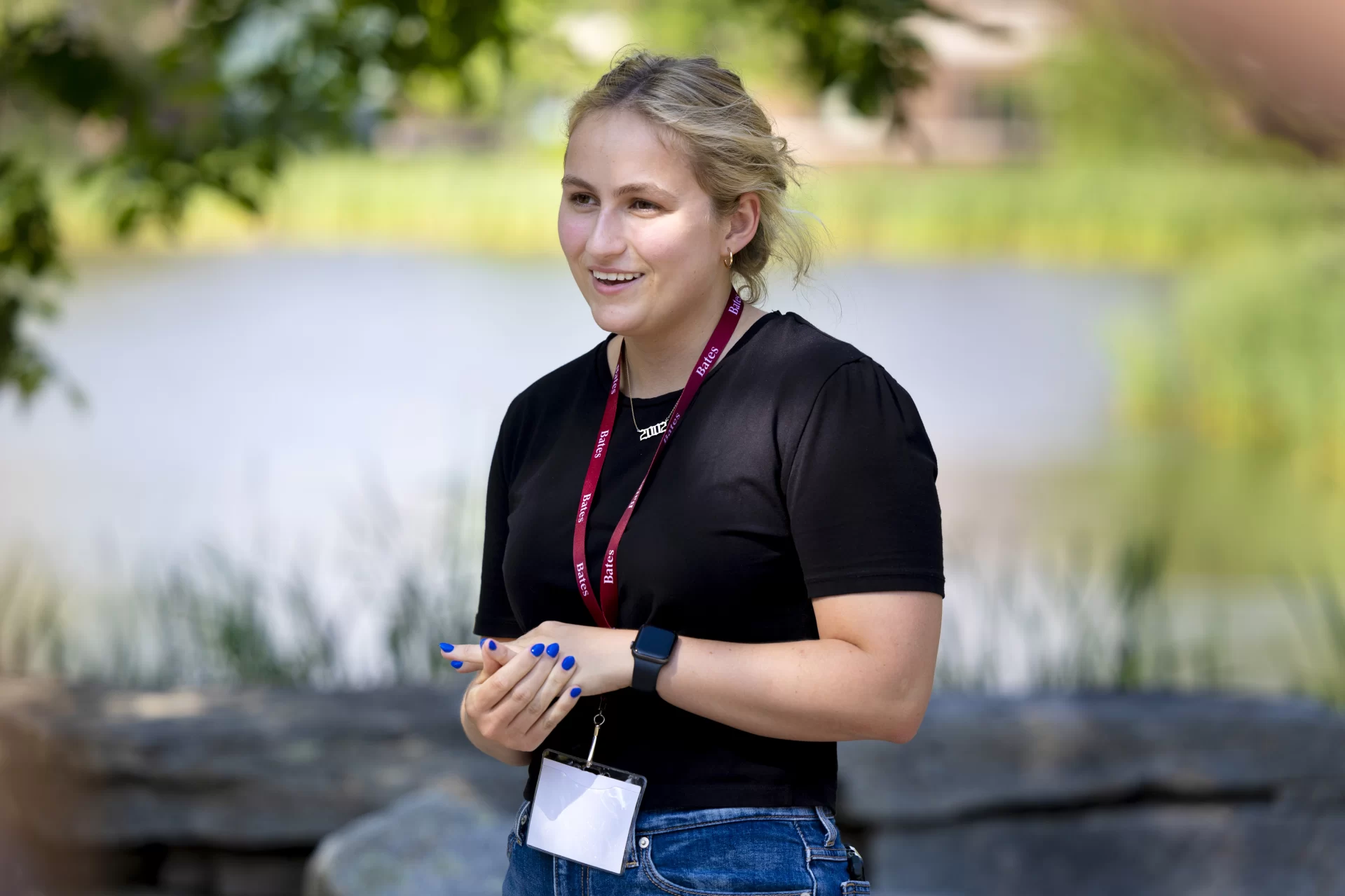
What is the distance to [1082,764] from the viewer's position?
336 centimetres

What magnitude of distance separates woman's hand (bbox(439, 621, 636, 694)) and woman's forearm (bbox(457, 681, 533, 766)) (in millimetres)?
91

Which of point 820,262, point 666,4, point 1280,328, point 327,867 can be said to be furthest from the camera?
point 666,4

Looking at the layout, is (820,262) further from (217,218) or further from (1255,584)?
(217,218)

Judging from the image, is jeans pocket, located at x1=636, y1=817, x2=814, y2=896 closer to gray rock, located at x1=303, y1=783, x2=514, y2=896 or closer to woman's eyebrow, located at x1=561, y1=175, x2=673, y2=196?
woman's eyebrow, located at x1=561, y1=175, x2=673, y2=196

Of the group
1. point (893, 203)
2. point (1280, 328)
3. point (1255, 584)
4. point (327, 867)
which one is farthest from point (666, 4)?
point (327, 867)

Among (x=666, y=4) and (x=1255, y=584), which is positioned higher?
(x=666, y=4)

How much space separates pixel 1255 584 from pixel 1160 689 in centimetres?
A: 436

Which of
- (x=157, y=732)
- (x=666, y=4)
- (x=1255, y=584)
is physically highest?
(x=666, y=4)

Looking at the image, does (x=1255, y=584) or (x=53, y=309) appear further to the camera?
(x=1255, y=584)

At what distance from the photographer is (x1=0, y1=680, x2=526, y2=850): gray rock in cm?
323

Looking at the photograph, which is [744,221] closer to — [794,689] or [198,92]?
[794,689]

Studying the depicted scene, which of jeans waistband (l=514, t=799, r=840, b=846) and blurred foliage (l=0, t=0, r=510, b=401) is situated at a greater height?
blurred foliage (l=0, t=0, r=510, b=401)

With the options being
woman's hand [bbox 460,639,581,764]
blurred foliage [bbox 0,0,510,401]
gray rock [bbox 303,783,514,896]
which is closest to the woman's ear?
woman's hand [bbox 460,639,581,764]

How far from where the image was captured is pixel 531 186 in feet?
41.8
